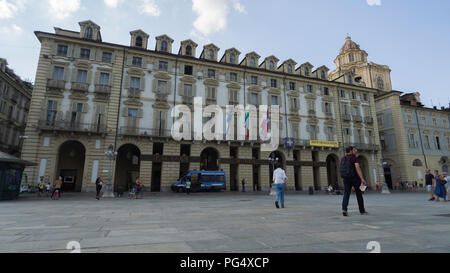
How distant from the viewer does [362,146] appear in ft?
116

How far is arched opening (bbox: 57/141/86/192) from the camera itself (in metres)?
27.2

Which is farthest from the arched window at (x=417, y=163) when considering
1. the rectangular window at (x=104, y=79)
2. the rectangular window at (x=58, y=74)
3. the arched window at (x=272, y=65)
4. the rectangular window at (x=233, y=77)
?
the rectangular window at (x=58, y=74)

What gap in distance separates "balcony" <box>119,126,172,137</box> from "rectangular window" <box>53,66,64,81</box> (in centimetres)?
827

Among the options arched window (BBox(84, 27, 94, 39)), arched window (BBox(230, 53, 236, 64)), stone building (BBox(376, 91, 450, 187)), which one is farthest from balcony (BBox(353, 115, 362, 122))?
arched window (BBox(84, 27, 94, 39))

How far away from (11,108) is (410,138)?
202 feet

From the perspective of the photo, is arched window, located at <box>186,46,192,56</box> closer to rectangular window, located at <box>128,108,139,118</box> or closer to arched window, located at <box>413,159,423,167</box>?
rectangular window, located at <box>128,108,139,118</box>

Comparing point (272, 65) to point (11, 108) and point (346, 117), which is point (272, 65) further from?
point (11, 108)

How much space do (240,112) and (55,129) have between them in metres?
20.2

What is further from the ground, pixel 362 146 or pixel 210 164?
pixel 362 146

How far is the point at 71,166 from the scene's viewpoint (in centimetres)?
2744

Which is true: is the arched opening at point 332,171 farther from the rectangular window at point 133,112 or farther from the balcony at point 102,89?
the balcony at point 102,89

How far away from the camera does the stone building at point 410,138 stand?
37.9m
